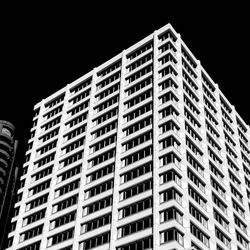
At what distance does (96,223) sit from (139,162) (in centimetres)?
1120

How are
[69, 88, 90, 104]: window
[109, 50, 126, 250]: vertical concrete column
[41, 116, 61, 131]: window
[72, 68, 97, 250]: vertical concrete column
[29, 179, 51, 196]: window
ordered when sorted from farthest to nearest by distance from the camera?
1. [41, 116, 61, 131]: window
2. [69, 88, 90, 104]: window
3. [29, 179, 51, 196]: window
4. [72, 68, 97, 250]: vertical concrete column
5. [109, 50, 126, 250]: vertical concrete column

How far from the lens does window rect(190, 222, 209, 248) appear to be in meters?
58.3

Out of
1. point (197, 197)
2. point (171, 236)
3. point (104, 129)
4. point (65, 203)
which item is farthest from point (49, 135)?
point (171, 236)

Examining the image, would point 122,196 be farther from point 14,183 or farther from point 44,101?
point 14,183

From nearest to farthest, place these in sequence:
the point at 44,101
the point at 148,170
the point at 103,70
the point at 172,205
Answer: the point at 172,205
the point at 148,170
the point at 103,70
the point at 44,101

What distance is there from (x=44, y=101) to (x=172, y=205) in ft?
164

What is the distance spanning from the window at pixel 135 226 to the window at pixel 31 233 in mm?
18047

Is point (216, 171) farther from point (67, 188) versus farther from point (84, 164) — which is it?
A: point (67, 188)

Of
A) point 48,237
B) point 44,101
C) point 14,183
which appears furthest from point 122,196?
point 14,183

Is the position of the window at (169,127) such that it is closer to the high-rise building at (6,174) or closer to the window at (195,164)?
the window at (195,164)

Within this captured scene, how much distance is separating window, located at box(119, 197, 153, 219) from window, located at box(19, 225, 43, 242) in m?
17.3

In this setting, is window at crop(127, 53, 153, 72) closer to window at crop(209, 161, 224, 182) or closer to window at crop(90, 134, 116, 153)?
window at crop(90, 134, 116, 153)

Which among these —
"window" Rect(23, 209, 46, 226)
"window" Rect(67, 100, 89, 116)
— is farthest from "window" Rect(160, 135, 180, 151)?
"window" Rect(67, 100, 89, 116)

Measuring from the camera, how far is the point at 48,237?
68188mm
